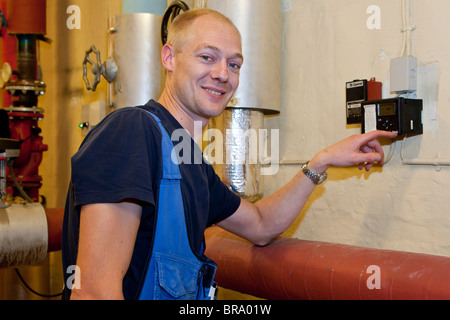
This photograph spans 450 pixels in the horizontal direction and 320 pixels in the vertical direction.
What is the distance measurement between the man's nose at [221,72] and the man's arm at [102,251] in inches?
16.3

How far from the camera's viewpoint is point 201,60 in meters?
1.09

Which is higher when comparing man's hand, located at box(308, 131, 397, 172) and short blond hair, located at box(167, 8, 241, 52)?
short blond hair, located at box(167, 8, 241, 52)

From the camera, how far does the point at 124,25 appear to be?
1895 mm

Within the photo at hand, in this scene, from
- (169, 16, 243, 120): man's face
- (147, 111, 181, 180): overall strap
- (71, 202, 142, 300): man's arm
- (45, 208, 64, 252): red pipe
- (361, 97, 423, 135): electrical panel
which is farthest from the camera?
(45, 208, 64, 252): red pipe

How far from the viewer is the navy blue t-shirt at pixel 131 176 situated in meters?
0.81

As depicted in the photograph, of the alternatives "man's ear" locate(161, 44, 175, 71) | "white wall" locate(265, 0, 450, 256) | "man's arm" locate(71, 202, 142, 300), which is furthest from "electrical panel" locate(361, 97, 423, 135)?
"man's arm" locate(71, 202, 142, 300)

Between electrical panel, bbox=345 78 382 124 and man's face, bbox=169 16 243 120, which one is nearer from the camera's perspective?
man's face, bbox=169 16 243 120

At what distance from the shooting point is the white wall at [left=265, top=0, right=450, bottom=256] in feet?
3.98

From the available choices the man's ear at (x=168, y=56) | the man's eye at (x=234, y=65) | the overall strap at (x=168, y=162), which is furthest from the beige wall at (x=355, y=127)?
the overall strap at (x=168, y=162)

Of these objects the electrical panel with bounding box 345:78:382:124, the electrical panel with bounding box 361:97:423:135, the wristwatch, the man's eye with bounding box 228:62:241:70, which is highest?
the man's eye with bounding box 228:62:241:70

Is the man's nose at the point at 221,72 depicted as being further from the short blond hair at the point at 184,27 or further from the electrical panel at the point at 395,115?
the electrical panel at the point at 395,115

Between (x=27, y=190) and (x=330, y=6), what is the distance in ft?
6.67

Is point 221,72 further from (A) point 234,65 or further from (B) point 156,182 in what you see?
(B) point 156,182

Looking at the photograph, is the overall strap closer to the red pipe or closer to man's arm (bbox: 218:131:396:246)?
man's arm (bbox: 218:131:396:246)
